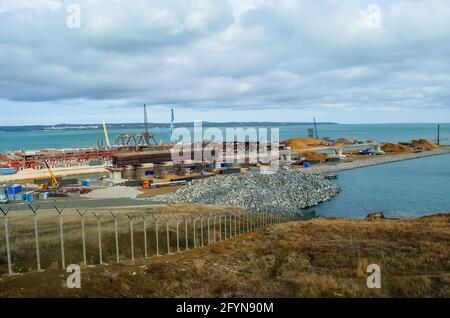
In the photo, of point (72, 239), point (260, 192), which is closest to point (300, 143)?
point (260, 192)

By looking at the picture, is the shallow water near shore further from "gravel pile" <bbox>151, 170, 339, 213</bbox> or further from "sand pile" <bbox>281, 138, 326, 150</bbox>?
"sand pile" <bbox>281, 138, 326, 150</bbox>

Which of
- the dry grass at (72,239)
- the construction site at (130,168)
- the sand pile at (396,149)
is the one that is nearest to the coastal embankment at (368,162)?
the construction site at (130,168)

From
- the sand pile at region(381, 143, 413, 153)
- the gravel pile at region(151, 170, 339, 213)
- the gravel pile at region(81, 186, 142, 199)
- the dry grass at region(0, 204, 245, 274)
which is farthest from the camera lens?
the sand pile at region(381, 143, 413, 153)

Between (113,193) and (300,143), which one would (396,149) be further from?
(113,193)

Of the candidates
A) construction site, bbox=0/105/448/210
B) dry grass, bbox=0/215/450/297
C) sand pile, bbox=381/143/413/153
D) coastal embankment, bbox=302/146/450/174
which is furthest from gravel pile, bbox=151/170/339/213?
sand pile, bbox=381/143/413/153

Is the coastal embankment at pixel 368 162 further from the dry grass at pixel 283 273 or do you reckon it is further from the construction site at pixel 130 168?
the dry grass at pixel 283 273

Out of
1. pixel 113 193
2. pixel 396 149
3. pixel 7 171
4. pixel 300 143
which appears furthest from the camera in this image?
pixel 300 143
